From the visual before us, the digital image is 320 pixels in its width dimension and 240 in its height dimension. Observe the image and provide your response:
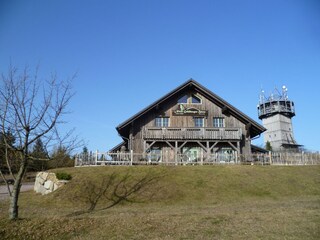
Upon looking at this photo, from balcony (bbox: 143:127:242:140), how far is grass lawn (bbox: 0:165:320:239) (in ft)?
20.6

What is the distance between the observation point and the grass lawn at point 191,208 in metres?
10.3

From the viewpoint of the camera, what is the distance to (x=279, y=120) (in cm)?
8094

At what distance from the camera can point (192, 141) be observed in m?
30.7

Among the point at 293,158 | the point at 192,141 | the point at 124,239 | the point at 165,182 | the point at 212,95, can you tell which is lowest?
the point at 124,239

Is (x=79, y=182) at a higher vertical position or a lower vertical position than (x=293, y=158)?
lower

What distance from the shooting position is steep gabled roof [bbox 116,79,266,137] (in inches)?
1204

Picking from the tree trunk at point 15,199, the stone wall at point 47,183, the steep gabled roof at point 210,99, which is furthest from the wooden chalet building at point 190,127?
the tree trunk at point 15,199

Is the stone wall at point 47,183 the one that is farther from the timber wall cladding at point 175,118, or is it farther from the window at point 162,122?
the window at point 162,122

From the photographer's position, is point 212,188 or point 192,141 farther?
point 192,141

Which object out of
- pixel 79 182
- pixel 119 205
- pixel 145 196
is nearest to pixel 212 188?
pixel 145 196

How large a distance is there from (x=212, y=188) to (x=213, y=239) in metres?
9.98

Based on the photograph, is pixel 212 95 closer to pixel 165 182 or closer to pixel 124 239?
pixel 165 182

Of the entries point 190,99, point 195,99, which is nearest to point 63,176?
point 190,99

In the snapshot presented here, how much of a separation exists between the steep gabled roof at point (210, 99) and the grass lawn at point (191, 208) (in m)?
7.43
